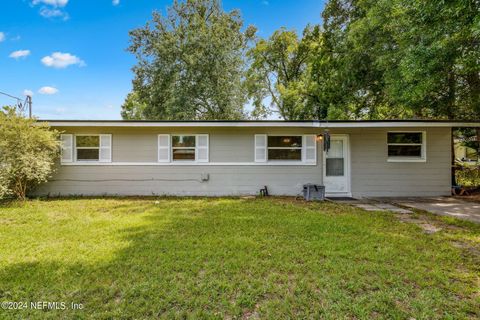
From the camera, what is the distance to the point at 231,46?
17234 mm

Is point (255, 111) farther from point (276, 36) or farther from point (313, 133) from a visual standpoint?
point (313, 133)

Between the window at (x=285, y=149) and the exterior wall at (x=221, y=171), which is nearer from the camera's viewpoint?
the exterior wall at (x=221, y=171)

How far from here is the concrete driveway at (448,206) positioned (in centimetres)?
571

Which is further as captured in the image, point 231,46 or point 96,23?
point 231,46

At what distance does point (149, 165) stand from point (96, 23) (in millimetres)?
11244

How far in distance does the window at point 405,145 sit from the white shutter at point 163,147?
7.89 meters

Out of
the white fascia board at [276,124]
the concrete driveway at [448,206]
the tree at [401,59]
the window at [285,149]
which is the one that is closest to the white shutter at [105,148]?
the white fascia board at [276,124]

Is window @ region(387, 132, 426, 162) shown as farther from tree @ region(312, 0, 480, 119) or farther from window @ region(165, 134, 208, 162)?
window @ region(165, 134, 208, 162)

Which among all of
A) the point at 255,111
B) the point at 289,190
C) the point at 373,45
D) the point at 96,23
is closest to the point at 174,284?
the point at 289,190

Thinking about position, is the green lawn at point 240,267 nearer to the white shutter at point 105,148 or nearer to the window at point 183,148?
the white shutter at point 105,148

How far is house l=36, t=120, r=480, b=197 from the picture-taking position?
335 inches

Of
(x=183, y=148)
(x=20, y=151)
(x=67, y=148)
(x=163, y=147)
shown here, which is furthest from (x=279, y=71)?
Result: (x=20, y=151)

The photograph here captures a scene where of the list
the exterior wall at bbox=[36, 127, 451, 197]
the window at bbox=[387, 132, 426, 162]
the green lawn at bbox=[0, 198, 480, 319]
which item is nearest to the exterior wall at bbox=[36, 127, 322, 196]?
the exterior wall at bbox=[36, 127, 451, 197]

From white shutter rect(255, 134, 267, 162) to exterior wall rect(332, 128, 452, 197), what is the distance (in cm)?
272
